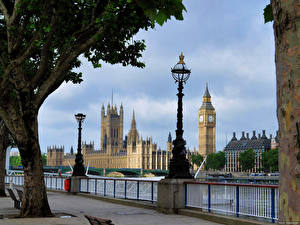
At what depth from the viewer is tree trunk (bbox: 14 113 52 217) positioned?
11.0 m

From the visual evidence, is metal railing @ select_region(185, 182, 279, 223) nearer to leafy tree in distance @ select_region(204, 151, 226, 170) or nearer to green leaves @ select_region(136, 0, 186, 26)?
green leaves @ select_region(136, 0, 186, 26)

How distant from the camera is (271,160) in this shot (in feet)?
392

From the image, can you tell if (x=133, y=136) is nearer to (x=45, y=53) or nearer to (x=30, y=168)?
(x=45, y=53)

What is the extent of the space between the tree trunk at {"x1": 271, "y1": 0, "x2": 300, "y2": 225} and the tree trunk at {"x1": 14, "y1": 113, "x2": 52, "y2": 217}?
9892mm

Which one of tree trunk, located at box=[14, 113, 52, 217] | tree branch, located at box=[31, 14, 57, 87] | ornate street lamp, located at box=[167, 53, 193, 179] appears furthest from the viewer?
ornate street lamp, located at box=[167, 53, 193, 179]

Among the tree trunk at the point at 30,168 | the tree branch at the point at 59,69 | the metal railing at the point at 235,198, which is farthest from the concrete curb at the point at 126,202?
the tree branch at the point at 59,69

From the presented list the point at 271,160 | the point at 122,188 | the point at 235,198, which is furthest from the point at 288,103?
the point at 271,160

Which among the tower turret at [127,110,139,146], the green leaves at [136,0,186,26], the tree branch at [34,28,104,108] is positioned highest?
the tower turret at [127,110,139,146]

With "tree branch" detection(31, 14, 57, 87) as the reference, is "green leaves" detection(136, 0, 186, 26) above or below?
below

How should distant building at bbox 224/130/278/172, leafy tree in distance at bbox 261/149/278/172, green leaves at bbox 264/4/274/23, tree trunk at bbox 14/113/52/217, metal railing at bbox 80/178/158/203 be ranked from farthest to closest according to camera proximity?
distant building at bbox 224/130/278/172 → leafy tree in distance at bbox 261/149/278/172 → metal railing at bbox 80/178/158/203 → tree trunk at bbox 14/113/52/217 → green leaves at bbox 264/4/274/23

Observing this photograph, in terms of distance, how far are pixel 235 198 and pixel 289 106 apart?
1008cm

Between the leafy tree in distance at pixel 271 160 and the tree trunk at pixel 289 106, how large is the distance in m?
123

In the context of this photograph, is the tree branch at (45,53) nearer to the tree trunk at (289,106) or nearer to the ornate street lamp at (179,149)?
the ornate street lamp at (179,149)

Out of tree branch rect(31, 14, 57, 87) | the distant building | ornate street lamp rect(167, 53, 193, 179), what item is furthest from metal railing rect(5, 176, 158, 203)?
the distant building
